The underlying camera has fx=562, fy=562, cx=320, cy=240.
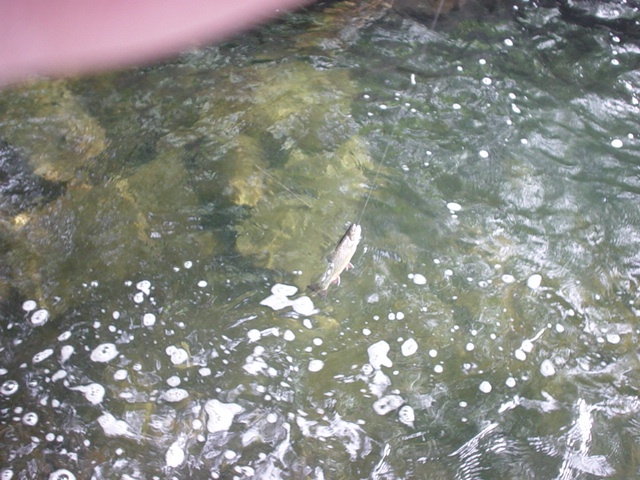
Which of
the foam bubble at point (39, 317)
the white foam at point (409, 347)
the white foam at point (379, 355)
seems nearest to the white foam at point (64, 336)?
the foam bubble at point (39, 317)

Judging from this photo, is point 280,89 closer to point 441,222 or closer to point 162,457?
point 441,222

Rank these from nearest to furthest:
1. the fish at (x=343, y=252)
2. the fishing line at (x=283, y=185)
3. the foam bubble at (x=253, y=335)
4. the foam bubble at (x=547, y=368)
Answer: the fish at (x=343, y=252), the foam bubble at (x=547, y=368), the foam bubble at (x=253, y=335), the fishing line at (x=283, y=185)

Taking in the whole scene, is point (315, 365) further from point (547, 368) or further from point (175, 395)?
point (547, 368)

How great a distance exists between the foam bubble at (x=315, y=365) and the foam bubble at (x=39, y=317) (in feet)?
5.53

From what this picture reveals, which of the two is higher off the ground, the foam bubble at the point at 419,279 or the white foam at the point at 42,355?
the white foam at the point at 42,355

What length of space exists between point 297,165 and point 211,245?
37.3 inches

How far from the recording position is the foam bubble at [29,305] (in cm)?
356

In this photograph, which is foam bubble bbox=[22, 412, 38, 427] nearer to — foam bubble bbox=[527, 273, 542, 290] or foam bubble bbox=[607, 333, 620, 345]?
foam bubble bbox=[527, 273, 542, 290]

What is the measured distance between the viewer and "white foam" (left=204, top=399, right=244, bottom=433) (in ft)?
10.5

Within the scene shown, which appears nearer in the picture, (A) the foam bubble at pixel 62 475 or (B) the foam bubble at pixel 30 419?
(A) the foam bubble at pixel 62 475

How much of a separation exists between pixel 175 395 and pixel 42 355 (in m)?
0.85

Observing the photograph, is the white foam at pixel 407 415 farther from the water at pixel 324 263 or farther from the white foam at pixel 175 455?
the white foam at pixel 175 455

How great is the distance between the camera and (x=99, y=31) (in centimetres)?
477

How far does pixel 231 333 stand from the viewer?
3564mm
